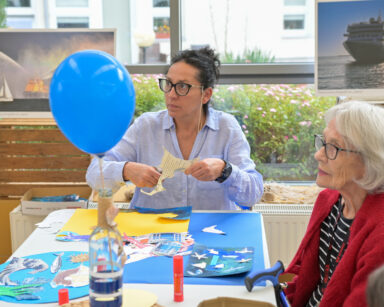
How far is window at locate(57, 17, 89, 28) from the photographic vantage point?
3.48 metres

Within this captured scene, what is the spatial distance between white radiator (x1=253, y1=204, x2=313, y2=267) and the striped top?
1109 millimetres

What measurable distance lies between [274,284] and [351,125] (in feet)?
1.82

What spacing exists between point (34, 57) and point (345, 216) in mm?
2173

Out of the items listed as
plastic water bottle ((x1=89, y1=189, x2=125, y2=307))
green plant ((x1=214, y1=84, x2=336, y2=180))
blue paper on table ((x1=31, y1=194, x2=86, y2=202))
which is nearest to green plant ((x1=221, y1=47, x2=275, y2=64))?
green plant ((x1=214, y1=84, x2=336, y2=180))

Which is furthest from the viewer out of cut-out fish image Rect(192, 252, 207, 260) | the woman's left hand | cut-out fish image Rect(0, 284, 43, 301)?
the woman's left hand

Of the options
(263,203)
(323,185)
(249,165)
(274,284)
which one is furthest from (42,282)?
(263,203)

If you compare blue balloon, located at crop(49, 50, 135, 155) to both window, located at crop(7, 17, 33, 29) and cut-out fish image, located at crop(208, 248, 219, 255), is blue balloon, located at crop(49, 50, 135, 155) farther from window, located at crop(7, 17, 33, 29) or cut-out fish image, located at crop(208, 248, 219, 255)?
window, located at crop(7, 17, 33, 29)

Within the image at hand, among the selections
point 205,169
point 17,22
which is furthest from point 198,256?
point 17,22

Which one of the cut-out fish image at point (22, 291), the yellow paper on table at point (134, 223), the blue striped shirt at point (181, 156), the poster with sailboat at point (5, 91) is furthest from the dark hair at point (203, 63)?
the cut-out fish image at point (22, 291)

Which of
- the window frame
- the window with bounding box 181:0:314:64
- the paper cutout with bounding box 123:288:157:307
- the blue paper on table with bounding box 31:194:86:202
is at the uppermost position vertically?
the window with bounding box 181:0:314:64

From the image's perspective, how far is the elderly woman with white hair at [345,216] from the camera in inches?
61.4

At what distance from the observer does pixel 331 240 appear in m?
1.85

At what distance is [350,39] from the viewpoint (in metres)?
3.00

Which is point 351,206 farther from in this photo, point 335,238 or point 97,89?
point 97,89
